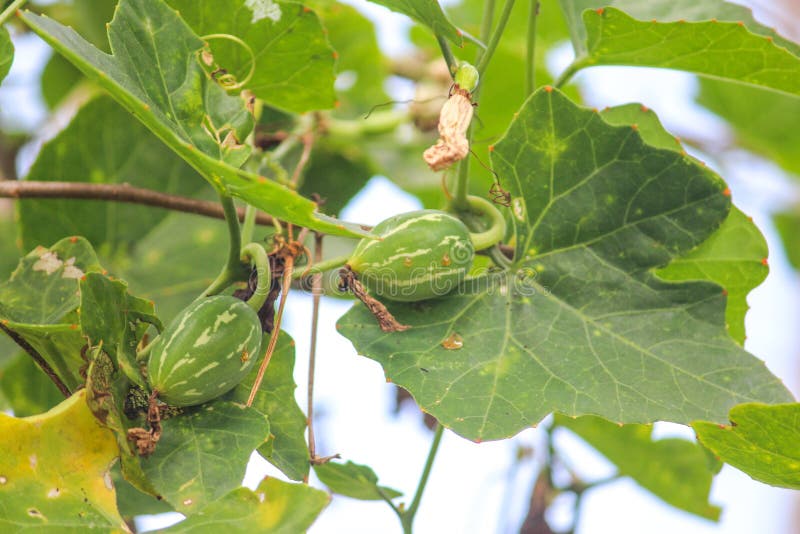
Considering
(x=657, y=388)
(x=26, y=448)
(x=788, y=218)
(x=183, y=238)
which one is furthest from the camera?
(x=788, y=218)

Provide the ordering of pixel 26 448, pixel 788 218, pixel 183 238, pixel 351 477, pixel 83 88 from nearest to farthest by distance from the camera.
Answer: pixel 26 448
pixel 351 477
pixel 183 238
pixel 83 88
pixel 788 218

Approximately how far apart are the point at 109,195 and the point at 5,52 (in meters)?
0.32

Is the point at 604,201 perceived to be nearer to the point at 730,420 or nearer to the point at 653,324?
the point at 653,324

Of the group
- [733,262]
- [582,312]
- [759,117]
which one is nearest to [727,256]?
[733,262]

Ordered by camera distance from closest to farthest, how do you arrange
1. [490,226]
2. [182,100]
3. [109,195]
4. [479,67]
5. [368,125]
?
1. [182,100]
2. [479,67]
3. [490,226]
4. [109,195]
5. [368,125]

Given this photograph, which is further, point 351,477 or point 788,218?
point 788,218

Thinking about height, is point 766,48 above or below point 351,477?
above

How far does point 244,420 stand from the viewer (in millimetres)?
956

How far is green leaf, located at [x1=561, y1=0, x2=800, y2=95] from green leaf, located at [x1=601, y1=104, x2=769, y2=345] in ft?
0.26

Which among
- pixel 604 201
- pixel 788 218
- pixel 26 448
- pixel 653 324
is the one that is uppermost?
pixel 788 218

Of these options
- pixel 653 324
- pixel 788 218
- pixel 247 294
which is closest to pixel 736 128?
pixel 788 218

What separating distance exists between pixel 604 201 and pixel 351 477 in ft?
1.73

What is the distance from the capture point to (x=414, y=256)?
3.27ft

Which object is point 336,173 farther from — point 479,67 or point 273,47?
point 479,67
